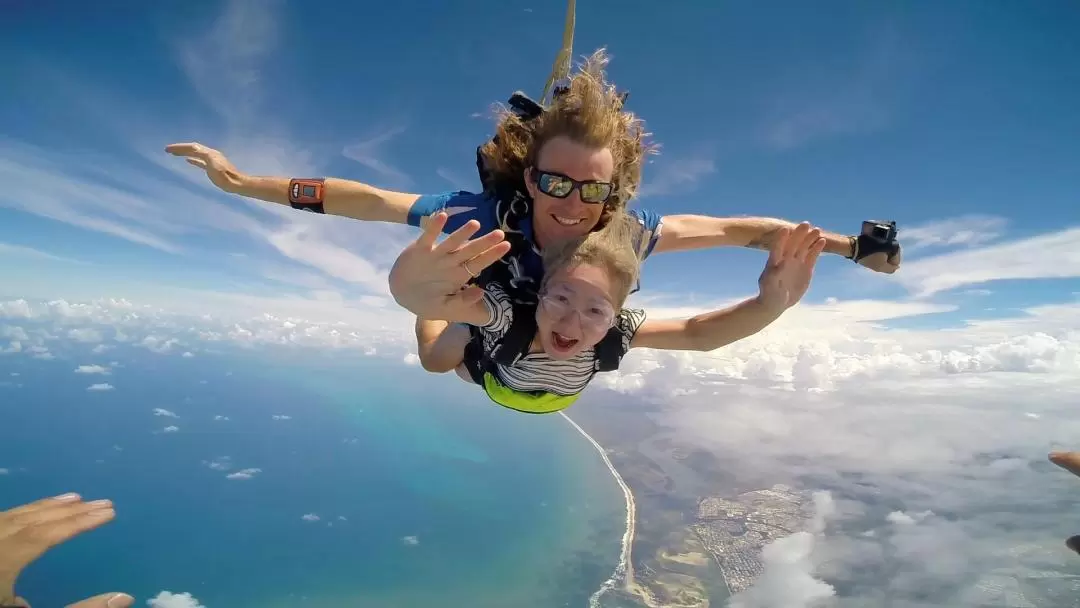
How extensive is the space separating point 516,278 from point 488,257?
0.78m

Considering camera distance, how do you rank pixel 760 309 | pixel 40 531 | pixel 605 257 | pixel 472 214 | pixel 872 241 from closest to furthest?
pixel 40 531, pixel 605 257, pixel 760 309, pixel 472 214, pixel 872 241

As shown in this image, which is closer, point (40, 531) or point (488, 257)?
point (488, 257)

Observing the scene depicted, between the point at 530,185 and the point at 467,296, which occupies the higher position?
the point at 530,185

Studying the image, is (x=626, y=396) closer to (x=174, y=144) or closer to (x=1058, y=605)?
(x=1058, y=605)

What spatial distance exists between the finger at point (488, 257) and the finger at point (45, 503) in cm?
156

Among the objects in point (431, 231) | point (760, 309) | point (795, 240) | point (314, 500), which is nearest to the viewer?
point (431, 231)

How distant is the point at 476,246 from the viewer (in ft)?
4.03

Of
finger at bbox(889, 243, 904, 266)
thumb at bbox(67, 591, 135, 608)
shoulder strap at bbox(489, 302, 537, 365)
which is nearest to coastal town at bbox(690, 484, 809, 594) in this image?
finger at bbox(889, 243, 904, 266)

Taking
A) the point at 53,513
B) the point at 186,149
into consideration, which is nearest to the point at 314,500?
the point at 186,149

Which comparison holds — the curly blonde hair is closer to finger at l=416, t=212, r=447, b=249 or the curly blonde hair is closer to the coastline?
finger at l=416, t=212, r=447, b=249

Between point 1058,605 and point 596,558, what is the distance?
5823cm

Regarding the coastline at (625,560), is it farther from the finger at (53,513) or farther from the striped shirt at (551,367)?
the finger at (53,513)

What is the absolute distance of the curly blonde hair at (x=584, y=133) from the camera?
215cm

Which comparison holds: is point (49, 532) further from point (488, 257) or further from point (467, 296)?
point (488, 257)
